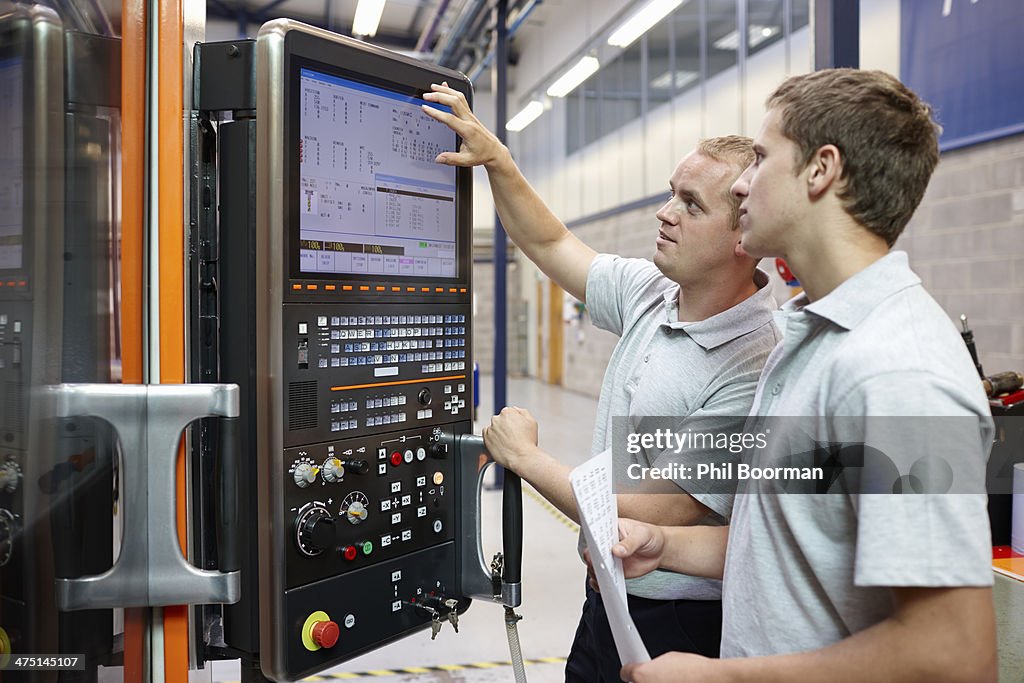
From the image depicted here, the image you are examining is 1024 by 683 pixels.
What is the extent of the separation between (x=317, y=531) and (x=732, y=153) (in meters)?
0.95

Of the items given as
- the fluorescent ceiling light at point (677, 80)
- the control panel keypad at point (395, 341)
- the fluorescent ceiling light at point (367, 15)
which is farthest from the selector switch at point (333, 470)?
the fluorescent ceiling light at point (677, 80)

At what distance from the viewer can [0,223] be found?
0.68 meters

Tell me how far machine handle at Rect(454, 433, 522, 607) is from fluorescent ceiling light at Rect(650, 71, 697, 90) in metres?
6.85

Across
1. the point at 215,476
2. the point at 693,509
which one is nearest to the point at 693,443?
the point at 693,509

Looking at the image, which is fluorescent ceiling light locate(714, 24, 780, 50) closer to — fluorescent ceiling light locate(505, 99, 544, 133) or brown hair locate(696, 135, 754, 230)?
fluorescent ceiling light locate(505, 99, 544, 133)

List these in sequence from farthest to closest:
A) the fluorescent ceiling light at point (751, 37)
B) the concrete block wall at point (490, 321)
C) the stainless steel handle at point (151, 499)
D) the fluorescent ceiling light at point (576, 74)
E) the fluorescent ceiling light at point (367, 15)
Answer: the concrete block wall at point (490, 321), the fluorescent ceiling light at point (576, 74), the fluorescent ceiling light at point (751, 37), the fluorescent ceiling light at point (367, 15), the stainless steel handle at point (151, 499)

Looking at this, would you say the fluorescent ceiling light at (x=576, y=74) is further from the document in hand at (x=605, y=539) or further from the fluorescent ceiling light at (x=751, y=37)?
the document in hand at (x=605, y=539)

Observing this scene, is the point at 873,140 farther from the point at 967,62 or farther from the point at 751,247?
the point at 967,62

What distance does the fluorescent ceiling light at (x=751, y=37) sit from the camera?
6281mm

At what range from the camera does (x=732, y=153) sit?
4.67 ft

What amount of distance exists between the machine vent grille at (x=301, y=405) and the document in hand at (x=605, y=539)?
0.39 m

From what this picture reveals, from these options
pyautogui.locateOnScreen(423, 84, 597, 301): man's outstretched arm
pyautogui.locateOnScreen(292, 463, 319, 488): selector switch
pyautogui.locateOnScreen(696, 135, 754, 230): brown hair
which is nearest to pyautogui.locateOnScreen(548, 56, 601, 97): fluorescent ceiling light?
pyautogui.locateOnScreen(423, 84, 597, 301): man's outstretched arm

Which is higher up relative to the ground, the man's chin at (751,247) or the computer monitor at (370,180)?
the computer monitor at (370,180)

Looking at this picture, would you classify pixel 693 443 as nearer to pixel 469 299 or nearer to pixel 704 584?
pixel 704 584
